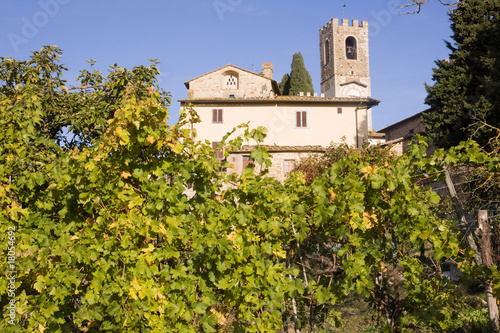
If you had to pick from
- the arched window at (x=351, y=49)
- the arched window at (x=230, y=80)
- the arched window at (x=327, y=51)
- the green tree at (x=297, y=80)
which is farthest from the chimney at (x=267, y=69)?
the arched window at (x=351, y=49)

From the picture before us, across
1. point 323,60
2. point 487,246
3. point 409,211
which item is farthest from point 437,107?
point 323,60

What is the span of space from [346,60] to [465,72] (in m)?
38.3

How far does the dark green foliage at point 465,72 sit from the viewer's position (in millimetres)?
17672

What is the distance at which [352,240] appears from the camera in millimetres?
3584

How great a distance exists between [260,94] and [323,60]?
31800mm

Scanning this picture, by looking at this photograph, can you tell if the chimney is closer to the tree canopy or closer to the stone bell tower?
the stone bell tower

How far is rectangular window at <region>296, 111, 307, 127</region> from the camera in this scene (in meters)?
28.3

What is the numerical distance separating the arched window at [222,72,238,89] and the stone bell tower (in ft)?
89.9

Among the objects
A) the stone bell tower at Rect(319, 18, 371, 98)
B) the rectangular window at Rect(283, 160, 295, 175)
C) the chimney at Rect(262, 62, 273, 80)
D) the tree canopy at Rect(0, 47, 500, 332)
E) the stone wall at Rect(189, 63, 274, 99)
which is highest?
the stone bell tower at Rect(319, 18, 371, 98)

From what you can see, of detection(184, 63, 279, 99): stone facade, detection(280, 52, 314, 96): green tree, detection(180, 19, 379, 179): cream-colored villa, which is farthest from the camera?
detection(280, 52, 314, 96): green tree

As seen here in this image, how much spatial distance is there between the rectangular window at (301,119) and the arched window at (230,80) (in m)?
4.51

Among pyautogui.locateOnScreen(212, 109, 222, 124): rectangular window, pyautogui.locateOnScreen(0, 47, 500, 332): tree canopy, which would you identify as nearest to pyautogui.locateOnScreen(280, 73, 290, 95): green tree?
pyautogui.locateOnScreen(212, 109, 222, 124): rectangular window

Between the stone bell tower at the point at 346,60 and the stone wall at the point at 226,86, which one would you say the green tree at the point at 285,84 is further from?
the stone wall at the point at 226,86

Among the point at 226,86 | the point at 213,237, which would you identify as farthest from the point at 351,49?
the point at 213,237
